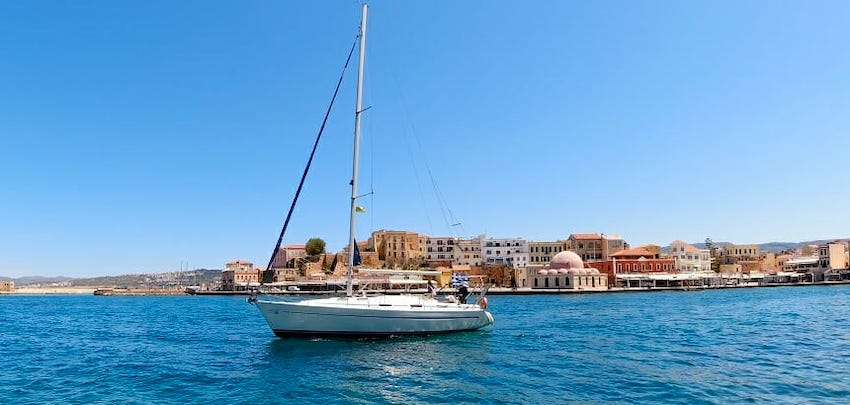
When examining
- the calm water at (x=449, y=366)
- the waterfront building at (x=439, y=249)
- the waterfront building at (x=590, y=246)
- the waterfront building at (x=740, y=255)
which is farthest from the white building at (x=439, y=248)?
the calm water at (x=449, y=366)

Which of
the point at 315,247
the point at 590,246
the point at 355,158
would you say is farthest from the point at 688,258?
the point at 355,158

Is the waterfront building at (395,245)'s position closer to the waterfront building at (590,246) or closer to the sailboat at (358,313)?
the waterfront building at (590,246)

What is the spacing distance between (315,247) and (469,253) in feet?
101

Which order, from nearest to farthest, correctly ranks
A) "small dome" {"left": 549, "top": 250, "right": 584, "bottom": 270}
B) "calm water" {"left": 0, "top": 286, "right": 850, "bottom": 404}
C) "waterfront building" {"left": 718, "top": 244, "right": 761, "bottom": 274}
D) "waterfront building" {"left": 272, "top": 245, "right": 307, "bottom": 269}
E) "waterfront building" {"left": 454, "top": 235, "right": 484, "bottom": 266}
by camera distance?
"calm water" {"left": 0, "top": 286, "right": 850, "bottom": 404} < "small dome" {"left": 549, "top": 250, "right": 584, "bottom": 270} < "waterfront building" {"left": 454, "top": 235, "right": 484, "bottom": 266} < "waterfront building" {"left": 272, "top": 245, "right": 307, "bottom": 269} < "waterfront building" {"left": 718, "top": 244, "right": 761, "bottom": 274}

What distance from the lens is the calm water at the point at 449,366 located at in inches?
577

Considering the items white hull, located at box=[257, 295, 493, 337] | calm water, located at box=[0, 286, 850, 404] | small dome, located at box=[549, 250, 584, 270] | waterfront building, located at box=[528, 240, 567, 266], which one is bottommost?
calm water, located at box=[0, 286, 850, 404]

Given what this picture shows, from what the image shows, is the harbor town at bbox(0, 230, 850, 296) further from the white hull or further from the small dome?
the white hull

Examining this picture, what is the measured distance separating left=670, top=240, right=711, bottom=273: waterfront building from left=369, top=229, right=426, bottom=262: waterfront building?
48697 mm

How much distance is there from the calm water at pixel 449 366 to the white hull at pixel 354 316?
62cm

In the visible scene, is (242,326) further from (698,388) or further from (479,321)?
(698,388)

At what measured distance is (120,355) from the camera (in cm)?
2217

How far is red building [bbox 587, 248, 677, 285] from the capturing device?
323 ft

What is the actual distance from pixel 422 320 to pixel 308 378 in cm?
926

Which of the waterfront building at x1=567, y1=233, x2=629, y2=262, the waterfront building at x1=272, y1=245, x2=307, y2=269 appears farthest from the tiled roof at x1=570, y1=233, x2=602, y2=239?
the waterfront building at x1=272, y1=245, x2=307, y2=269
